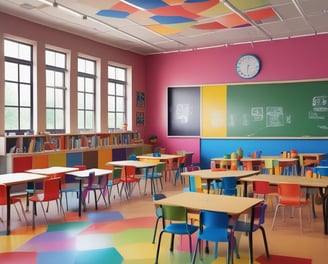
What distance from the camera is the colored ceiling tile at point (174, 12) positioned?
24.5 feet

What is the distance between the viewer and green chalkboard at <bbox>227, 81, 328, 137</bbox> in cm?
1002

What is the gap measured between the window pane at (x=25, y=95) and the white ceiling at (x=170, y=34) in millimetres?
1488

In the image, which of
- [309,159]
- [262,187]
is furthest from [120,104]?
[262,187]

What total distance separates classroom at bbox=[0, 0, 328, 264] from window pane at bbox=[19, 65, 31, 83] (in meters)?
0.07

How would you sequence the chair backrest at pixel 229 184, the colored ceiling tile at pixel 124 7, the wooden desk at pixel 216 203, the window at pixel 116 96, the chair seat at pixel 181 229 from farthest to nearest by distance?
the window at pixel 116 96 < the colored ceiling tile at pixel 124 7 < the chair backrest at pixel 229 184 < the chair seat at pixel 181 229 < the wooden desk at pixel 216 203

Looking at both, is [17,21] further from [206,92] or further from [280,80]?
[280,80]

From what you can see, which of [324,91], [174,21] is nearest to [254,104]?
[324,91]

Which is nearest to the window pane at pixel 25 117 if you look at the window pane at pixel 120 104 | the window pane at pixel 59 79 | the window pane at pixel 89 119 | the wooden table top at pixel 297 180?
the window pane at pixel 59 79

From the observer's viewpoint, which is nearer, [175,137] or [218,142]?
[218,142]

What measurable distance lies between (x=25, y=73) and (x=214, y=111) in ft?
17.6

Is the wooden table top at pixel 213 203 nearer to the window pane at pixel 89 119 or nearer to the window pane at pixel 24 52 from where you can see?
the window pane at pixel 24 52

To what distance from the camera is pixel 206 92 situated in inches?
447

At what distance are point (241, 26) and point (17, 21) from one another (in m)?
5.04

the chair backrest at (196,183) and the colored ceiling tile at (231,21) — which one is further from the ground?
the colored ceiling tile at (231,21)
